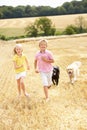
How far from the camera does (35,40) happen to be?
3553 cm

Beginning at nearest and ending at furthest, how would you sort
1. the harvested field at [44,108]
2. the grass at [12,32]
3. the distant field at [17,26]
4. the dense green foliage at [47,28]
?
1. the harvested field at [44,108]
2. the grass at [12,32]
3. the dense green foliage at [47,28]
4. the distant field at [17,26]

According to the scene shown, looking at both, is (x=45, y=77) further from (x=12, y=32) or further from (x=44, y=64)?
(x=12, y=32)

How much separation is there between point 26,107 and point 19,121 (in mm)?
1090

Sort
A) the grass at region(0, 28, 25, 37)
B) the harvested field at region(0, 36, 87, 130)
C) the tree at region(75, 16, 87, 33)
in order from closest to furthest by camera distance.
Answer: the harvested field at region(0, 36, 87, 130), the grass at region(0, 28, 25, 37), the tree at region(75, 16, 87, 33)

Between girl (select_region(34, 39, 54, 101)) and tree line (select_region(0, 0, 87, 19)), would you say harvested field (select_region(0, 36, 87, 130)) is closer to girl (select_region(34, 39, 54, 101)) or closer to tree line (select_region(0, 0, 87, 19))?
girl (select_region(34, 39, 54, 101))

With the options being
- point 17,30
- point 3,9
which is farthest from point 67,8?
point 17,30

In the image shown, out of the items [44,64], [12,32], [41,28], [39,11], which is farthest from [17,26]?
[44,64]

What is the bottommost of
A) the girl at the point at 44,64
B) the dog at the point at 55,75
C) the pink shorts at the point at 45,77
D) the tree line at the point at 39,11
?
the tree line at the point at 39,11

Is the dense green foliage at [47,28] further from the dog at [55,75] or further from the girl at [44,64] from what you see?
the girl at [44,64]

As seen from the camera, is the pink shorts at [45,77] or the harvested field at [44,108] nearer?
the harvested field at [44,108]

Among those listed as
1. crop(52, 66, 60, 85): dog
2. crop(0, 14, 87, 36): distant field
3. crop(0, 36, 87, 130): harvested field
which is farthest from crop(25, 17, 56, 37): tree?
crop(0, 36, 87, 130): harvested field

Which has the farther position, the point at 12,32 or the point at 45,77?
the point at 12,32

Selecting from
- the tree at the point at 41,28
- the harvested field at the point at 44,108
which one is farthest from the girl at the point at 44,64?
the tree at the point at 41,28

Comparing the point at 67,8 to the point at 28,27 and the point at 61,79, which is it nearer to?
the point at 28,27
